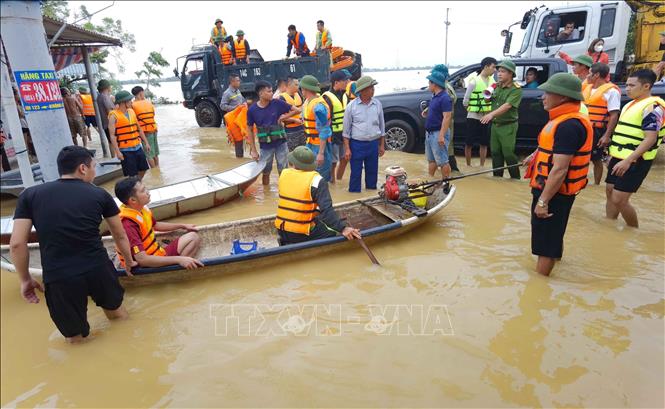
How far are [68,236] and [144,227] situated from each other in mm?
729

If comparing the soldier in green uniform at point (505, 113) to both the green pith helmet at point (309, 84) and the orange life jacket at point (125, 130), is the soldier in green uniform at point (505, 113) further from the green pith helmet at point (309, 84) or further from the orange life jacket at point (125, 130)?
the orange life jacket at point (125, 130)

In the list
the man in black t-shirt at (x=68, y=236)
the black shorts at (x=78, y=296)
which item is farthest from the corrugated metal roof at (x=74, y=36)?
the black shorts at (x=78, y=296)

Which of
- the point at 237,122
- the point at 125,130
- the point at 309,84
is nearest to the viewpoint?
the point at 309,84

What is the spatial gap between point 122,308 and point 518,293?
3.28m

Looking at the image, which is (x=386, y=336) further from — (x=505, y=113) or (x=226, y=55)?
(x=226, y=55)

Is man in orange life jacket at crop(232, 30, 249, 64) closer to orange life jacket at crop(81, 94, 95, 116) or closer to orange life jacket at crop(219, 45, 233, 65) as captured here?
orange life jacket at crop(219, 45, 233, 65)

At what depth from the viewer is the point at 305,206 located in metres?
3.78

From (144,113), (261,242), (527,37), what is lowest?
(261,242)

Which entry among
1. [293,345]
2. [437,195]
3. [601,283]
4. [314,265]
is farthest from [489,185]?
[293,345]

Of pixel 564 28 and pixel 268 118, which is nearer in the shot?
pixel 268 118

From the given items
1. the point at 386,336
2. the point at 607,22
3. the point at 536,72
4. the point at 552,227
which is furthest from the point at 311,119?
the point at 607,22

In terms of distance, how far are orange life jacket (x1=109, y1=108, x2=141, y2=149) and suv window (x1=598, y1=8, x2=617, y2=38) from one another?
9178 mm

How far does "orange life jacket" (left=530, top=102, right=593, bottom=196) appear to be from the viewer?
10.00 ft

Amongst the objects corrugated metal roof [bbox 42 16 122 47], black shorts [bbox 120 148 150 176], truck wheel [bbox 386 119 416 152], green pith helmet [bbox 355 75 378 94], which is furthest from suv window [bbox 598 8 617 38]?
corrugated metal roof [bbox 42 16 122 47]
